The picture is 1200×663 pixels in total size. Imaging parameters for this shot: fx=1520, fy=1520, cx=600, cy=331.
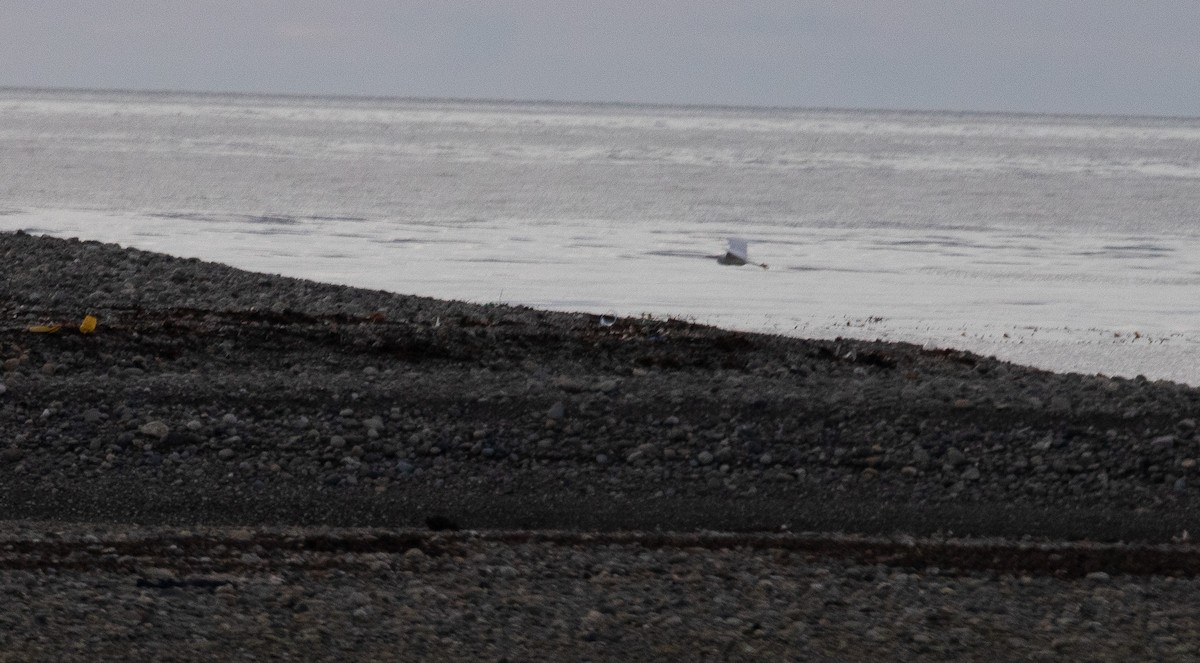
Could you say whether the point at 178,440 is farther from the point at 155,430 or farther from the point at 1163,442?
the point at 1163,442

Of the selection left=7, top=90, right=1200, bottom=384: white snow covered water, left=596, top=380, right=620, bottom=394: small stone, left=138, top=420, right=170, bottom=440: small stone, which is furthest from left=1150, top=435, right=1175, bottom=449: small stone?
left=138, top=420, right=170, bottom=440: small stone

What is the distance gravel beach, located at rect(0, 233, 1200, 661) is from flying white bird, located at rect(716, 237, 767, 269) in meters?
8.99

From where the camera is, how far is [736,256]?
21.3 meters

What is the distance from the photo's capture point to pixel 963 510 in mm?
8023

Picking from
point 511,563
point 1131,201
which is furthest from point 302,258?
point 1131,201

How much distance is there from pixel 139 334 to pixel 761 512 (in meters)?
5.14

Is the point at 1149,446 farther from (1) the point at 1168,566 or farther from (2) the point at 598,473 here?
(2) the point at 598,473

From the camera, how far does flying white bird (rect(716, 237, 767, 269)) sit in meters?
21.2

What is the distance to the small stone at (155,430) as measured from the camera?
8.51 metres

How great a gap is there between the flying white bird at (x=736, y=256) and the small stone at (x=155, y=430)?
13191mm

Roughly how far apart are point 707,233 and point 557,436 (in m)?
18.2

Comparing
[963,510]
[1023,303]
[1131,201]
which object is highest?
[1131,201]

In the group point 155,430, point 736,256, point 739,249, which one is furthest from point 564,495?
point 739,249

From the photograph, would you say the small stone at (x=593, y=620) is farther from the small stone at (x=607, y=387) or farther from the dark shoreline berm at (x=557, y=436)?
the small stone at (x=607, y=387)
